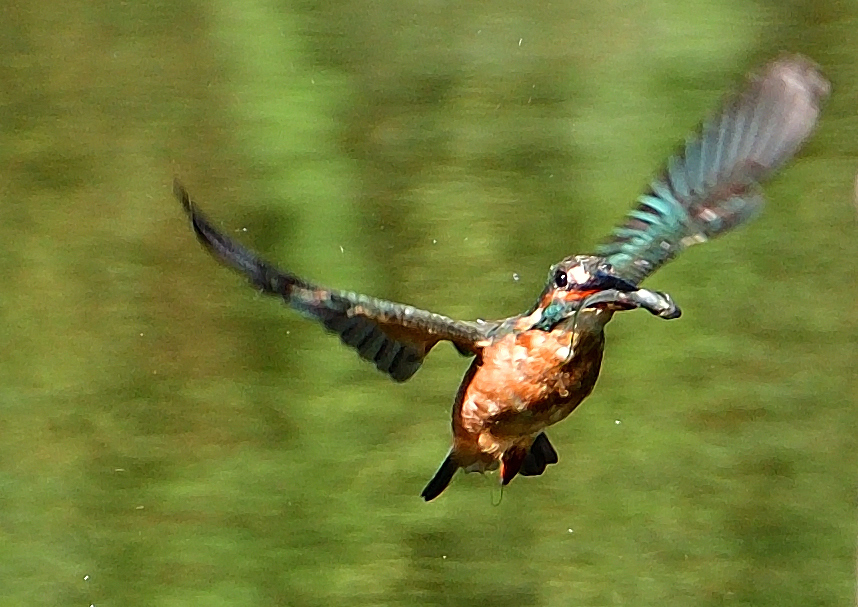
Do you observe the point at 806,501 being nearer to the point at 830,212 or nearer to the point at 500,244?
the point at 830,212

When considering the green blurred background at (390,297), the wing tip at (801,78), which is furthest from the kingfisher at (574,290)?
the green blurred background at (390,297)

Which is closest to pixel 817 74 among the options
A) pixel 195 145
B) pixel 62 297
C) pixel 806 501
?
pixel 806 501

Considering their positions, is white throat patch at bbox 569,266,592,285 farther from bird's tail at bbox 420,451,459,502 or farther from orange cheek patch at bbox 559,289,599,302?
bird's tail at bbox 420,451,459,502

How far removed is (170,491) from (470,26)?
2.35 ft

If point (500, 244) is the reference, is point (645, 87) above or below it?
above

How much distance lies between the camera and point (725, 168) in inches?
30.7

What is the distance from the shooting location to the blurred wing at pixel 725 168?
2.42ft

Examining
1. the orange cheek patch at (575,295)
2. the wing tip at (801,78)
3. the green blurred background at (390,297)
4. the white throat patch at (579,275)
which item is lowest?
the green blurred background at (390,297)

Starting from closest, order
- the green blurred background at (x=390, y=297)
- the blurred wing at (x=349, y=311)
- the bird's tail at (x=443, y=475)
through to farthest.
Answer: the blurred wing at (x=349, y=311) < the bird's tail at (x=443, y=475) < the green blurred background at (x=390, y=297)

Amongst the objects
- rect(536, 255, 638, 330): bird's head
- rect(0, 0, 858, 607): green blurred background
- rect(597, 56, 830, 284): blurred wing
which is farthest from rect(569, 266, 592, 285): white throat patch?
rect(0, 0, 858, 607): green blurred background

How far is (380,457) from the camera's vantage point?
1.31m

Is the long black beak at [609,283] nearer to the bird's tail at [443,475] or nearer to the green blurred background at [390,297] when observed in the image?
the bird's tail at [443,475]

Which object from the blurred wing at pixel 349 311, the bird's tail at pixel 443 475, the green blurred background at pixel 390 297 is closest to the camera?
the blurred wing at pixel 349 311

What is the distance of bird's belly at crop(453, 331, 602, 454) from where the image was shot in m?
0.73
